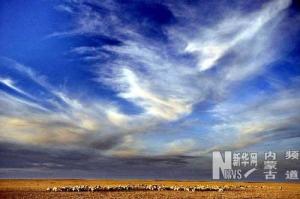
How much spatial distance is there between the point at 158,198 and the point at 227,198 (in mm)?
3826

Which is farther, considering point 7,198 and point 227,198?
point 227,198

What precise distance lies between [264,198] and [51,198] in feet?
38.4

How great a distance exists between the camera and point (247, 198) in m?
24.4

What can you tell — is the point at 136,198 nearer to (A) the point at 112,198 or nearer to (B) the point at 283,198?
(A) the point at 112,198

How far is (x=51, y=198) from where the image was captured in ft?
74.2

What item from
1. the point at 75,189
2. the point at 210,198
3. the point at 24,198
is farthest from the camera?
the point at 75,189

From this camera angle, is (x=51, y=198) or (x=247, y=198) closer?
(x=51, y=198)

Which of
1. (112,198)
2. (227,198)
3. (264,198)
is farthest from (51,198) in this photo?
(264,198)

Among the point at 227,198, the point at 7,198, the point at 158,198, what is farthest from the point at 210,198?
the point at 7,198

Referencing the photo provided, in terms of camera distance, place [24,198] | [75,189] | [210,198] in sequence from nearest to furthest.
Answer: [24,198] → [210,198] → [75,189]

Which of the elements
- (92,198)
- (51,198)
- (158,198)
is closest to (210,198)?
(158,198)

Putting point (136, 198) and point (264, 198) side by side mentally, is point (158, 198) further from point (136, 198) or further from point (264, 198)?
point (264, 198)

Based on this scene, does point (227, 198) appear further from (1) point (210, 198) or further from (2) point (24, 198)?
(2) point (24, 198)

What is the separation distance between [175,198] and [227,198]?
296 centimetres
